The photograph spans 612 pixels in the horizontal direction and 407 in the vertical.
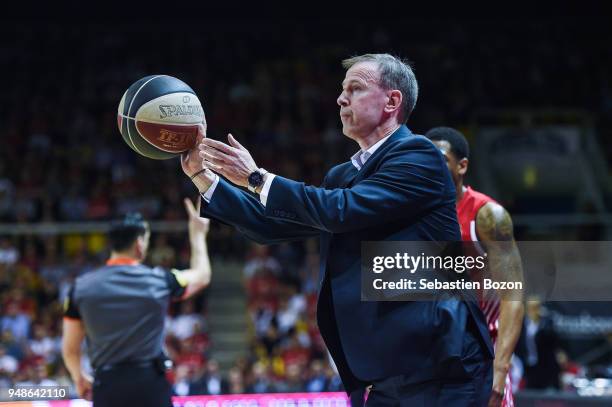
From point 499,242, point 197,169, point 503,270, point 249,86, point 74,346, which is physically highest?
point 249,86

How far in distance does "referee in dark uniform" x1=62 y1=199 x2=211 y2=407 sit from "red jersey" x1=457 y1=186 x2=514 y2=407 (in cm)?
183

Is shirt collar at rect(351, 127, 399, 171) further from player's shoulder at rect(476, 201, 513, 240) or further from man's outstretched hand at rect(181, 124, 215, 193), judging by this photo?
player's shoulder at rect(476, 201, 513, 240)

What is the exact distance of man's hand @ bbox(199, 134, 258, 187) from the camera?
3306mm

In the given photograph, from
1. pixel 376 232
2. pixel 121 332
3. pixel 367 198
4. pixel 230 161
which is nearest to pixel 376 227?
pixel 376 232

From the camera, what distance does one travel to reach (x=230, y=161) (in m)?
3.31

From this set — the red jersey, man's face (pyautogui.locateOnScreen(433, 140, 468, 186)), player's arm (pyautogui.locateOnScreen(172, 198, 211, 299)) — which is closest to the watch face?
the red jersey

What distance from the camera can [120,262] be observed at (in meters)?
5.54

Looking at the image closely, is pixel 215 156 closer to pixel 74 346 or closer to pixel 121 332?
pixel 121 332

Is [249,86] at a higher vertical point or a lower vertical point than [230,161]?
higher

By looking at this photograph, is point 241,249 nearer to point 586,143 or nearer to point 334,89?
point 334,89

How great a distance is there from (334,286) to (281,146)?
47.7 feet

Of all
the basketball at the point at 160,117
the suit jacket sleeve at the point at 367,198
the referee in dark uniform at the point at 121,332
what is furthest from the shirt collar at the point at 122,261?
the suit jacket sleeve at the point at 367,198

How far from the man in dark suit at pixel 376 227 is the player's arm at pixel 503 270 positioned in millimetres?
993

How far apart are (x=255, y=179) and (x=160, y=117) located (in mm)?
714
